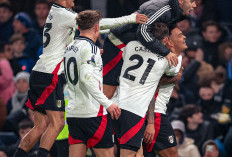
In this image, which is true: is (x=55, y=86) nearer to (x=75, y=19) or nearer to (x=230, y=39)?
(x=75, y=19)

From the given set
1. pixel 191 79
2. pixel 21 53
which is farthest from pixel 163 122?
pixel 21 53

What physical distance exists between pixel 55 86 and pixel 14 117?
3093 mm

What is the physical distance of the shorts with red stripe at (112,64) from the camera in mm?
8195

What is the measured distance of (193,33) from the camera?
43.4 feet

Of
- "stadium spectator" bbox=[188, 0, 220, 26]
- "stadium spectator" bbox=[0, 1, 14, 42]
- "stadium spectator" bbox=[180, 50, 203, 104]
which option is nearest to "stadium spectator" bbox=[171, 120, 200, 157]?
"stadium spectator" bbox=[180, 50, 203, 104]

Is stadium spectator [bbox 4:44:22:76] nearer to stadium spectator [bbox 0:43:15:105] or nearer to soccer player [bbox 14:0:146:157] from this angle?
stadium spectator [bbox 0:43:15:105]

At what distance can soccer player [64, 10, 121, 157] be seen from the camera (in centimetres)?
707

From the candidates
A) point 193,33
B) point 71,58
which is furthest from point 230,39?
point 71,58

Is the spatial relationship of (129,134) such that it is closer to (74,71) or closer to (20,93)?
(74,71)

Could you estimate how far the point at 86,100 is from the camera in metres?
7.14

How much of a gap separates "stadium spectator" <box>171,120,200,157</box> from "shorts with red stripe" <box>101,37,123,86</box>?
8.12ft

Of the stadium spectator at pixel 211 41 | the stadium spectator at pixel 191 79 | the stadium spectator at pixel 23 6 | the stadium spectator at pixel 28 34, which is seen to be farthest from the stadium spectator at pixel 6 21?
the stadium spectator at pixel 211 41

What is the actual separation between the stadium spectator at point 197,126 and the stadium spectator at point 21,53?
10.3 ft

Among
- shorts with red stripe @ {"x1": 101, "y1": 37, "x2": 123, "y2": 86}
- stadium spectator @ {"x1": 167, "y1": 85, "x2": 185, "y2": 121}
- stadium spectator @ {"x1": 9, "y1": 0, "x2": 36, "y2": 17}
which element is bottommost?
stadium spectator @ {"x1": 167, "y1": 85, "x2": 185, "y2": 121}
